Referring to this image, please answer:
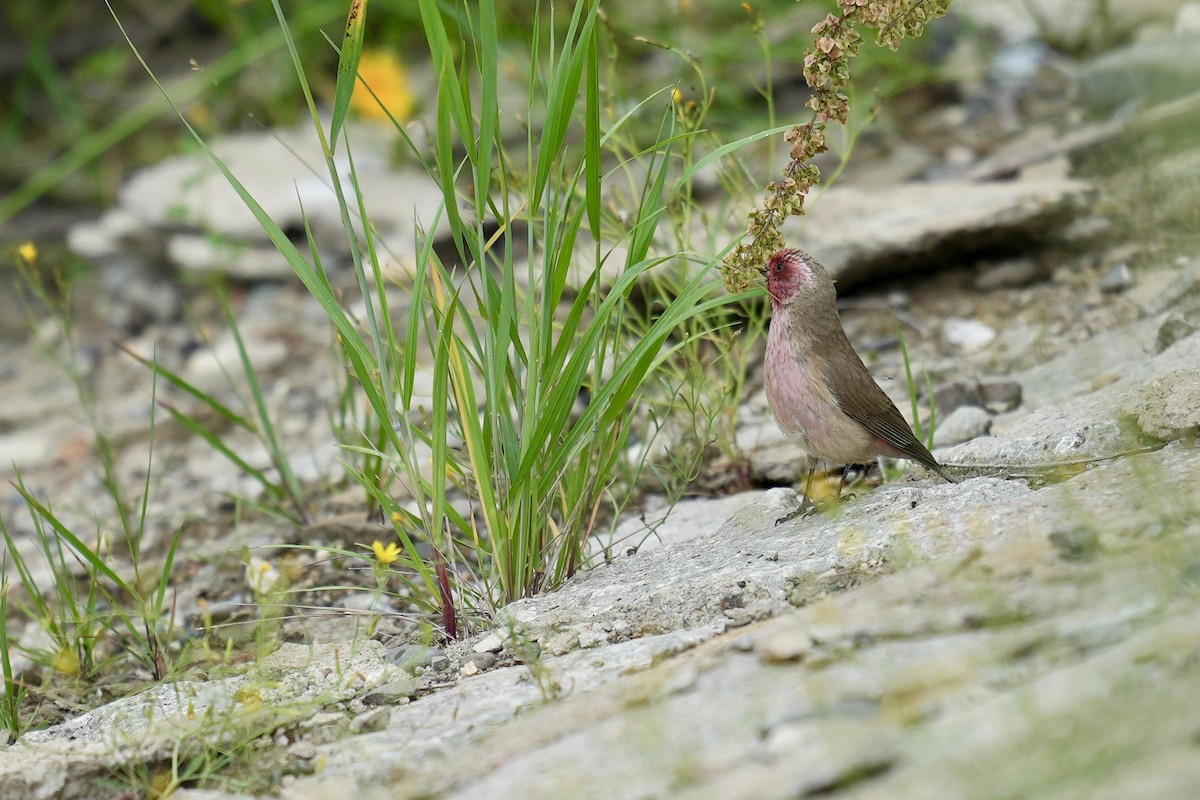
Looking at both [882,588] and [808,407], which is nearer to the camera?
[882,588]

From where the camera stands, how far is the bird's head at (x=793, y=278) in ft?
10.5

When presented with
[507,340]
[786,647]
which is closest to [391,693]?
[507,340]

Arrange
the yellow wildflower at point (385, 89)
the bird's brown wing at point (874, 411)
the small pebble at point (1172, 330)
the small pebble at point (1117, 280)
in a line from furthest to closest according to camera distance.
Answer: the yellow wildflower at point (385, 89)
the small pebble at point (1117, 280)
the small pebble at point (1172, 330)
the bird's brown wing at point (874, 411)

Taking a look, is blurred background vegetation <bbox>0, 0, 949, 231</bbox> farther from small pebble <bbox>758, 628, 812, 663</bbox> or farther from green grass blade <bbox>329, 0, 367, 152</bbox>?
small pebble <bbox>758, 628, 812, 663</bbox>

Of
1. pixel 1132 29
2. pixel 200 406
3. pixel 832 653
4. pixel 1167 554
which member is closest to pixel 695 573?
pixel 832 653

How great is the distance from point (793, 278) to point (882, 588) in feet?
3.91

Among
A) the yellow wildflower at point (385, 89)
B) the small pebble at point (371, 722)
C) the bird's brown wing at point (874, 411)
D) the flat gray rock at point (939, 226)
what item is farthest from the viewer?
the yellow wildflower at point (385, 89)

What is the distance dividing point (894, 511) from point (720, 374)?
4.76 feet

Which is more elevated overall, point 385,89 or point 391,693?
point 385,89

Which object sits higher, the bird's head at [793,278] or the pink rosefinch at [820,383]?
the bird's head at [793,278]

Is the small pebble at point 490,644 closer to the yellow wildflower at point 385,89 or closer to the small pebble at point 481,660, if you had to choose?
the small pebble at point 481,660

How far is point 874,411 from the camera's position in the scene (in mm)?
3094

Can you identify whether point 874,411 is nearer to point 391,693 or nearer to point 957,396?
point 957,396

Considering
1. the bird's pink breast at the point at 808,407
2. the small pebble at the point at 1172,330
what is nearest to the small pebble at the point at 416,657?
the bird's pink breast at the point at 808,407
